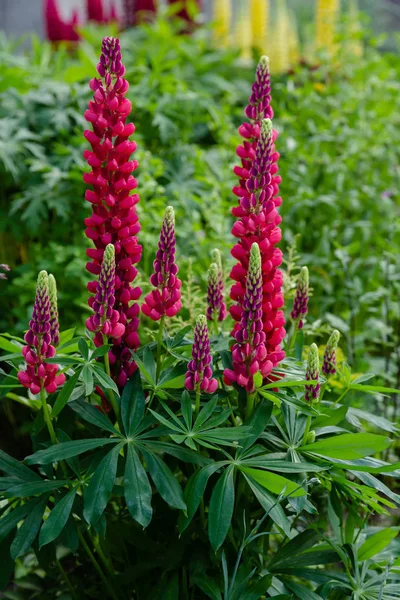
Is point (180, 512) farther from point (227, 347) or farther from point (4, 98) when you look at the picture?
point (4, 98)

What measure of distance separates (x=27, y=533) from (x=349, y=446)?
0.69 meters

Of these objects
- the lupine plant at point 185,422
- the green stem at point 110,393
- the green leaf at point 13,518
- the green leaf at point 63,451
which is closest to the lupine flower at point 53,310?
the lupine plant at point 185,422

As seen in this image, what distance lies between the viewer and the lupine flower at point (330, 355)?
1.52 metres

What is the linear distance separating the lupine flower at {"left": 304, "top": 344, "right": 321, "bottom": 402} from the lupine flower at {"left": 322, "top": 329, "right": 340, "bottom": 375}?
10 cm

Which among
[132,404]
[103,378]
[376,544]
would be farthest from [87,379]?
[376,544]

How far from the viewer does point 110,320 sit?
146cm

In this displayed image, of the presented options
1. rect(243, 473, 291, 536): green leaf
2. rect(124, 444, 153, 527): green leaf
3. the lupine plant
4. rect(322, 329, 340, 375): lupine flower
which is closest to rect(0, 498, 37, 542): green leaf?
the lupine plant

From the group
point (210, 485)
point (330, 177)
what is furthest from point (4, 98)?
point (210, 485)

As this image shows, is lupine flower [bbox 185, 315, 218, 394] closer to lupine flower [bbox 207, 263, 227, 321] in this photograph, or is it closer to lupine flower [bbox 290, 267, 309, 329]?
lupine flower [bbox 207, 263, 227, 321]

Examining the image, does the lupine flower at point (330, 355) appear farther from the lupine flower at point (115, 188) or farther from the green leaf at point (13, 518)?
the green leaf at point (13, 518)

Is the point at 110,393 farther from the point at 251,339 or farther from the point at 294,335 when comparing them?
the point at 294,335

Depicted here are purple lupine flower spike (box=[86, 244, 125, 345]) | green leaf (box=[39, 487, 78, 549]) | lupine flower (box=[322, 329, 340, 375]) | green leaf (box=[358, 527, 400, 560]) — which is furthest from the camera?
green leaf (box=[358, 527, 400, 560])

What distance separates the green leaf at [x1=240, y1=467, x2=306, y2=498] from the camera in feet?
4.36

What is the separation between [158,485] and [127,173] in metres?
0.67
